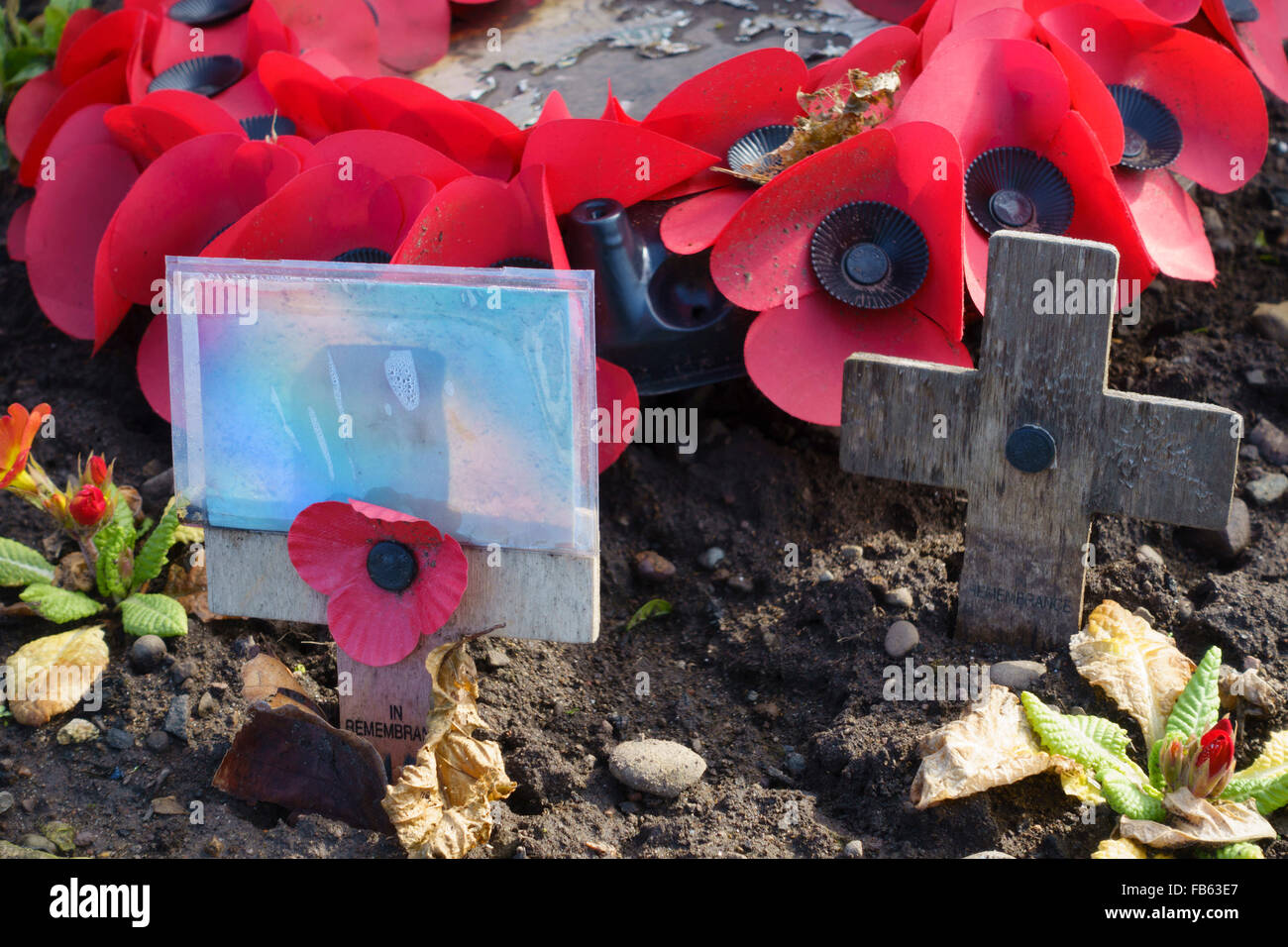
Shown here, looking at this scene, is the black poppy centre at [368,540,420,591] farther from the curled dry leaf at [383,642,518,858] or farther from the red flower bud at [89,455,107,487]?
the red flower bud at [89,455,107,487]

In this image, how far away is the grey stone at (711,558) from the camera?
8.05ft

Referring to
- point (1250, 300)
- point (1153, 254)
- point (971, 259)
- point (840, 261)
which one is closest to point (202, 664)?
point (840, 261)

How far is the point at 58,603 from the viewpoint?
2.22m

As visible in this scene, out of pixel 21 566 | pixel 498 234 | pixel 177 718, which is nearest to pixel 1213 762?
pixel 498 234

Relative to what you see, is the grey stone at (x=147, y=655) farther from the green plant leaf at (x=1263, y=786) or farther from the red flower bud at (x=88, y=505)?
the green plant leaf at (x=1263, y=786)

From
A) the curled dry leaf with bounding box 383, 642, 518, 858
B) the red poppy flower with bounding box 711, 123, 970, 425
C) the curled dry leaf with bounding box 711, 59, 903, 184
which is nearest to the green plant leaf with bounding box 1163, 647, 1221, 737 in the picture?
the red poppy flower with bounding box 711, 123, 970, 425

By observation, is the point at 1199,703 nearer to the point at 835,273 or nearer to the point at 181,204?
the point at 835,273

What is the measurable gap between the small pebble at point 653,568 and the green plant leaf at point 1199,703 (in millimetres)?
968

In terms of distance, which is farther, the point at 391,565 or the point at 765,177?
the point at 765,177

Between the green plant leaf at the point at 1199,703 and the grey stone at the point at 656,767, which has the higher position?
the green plant leaf at the point at 1199,703

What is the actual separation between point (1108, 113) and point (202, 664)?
6.83ft

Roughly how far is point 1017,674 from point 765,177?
1.11m

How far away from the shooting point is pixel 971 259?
7.68 feet

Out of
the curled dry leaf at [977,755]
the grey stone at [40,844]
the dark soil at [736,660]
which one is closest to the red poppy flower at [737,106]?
the dark soil at [736,660]
